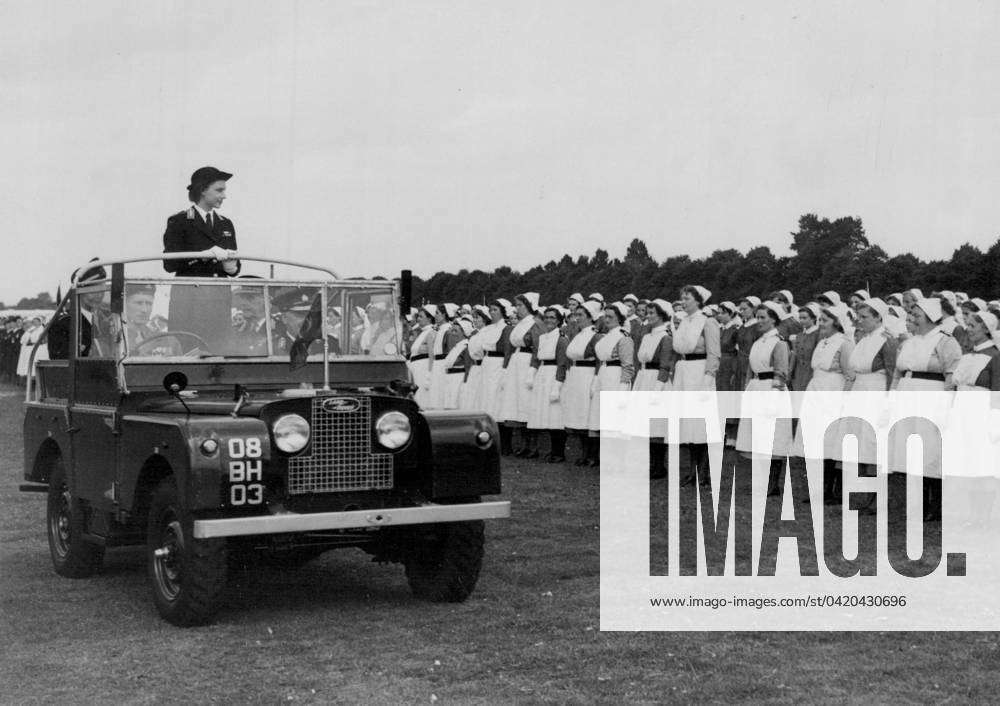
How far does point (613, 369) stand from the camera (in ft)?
55.6

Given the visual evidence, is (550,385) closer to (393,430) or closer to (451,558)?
(451,558)

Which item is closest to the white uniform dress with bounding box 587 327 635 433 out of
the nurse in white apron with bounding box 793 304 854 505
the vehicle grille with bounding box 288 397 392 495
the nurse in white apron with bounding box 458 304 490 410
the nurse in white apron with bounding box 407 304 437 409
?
the nurse in white apron with bounding box 793 304 854 505

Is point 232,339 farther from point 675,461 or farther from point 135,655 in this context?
point 675,461

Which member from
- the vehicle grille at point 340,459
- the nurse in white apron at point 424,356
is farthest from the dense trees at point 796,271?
the vehicle grille at point 340,459

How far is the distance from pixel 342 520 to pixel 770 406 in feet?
24.3

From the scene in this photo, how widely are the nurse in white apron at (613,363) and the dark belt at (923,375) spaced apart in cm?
431

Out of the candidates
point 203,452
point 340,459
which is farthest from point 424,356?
point 203,452

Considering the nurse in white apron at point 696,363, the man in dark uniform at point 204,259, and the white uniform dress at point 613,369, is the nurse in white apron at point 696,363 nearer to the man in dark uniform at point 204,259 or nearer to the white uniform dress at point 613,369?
the white uniform dress at point 613,369

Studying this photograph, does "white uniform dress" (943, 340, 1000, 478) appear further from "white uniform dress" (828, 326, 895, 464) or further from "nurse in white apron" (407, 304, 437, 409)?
"nurse in white apron" (407, 304, 437, 409)

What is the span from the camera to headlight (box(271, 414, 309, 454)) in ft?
25.1

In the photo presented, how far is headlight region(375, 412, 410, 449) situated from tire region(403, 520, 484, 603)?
645 mm

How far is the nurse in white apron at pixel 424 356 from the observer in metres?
22.8

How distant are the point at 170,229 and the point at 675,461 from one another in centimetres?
530

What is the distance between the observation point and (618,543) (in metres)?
10.5
